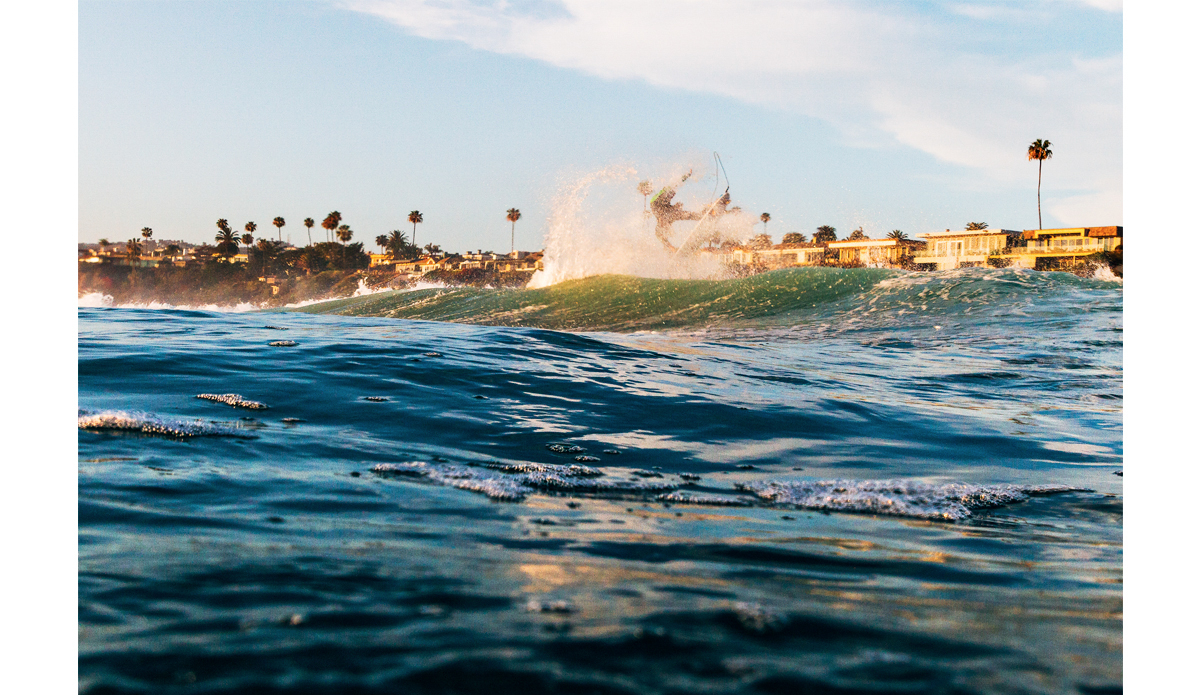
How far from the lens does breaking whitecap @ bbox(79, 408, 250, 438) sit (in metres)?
5.11

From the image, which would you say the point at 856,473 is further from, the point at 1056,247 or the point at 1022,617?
the point at 1056,247

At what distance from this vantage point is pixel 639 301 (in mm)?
28969

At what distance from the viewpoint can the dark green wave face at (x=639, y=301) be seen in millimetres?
25953

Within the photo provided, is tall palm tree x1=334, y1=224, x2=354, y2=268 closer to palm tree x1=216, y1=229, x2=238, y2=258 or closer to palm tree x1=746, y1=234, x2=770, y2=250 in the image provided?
palm tree x1=216, y1=229, x2=238, y2=258

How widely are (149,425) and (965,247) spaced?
237ft

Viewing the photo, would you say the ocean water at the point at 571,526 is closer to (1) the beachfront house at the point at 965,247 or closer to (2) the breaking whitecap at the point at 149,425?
(2) the breaking whitecap at the point at 149,425

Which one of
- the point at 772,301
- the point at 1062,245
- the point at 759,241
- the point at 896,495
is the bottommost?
the point at 896,495

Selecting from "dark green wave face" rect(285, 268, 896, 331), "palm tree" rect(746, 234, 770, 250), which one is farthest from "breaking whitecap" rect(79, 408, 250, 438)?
"palm tree" rect(746, 234, 770, 250)

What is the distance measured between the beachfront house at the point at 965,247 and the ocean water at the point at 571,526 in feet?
207

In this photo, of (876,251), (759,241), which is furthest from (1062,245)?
(759,241)

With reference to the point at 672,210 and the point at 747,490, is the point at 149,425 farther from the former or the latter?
the point at 672,210

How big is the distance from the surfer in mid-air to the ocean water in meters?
22.2

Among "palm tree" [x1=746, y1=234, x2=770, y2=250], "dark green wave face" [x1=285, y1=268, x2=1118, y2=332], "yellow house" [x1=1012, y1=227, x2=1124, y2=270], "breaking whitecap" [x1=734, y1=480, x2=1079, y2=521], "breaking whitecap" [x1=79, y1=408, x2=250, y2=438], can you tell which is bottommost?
"breaking whitecap" [x1=734, y1=480, x2=1079, y2=521]

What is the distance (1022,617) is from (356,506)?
114 inches
